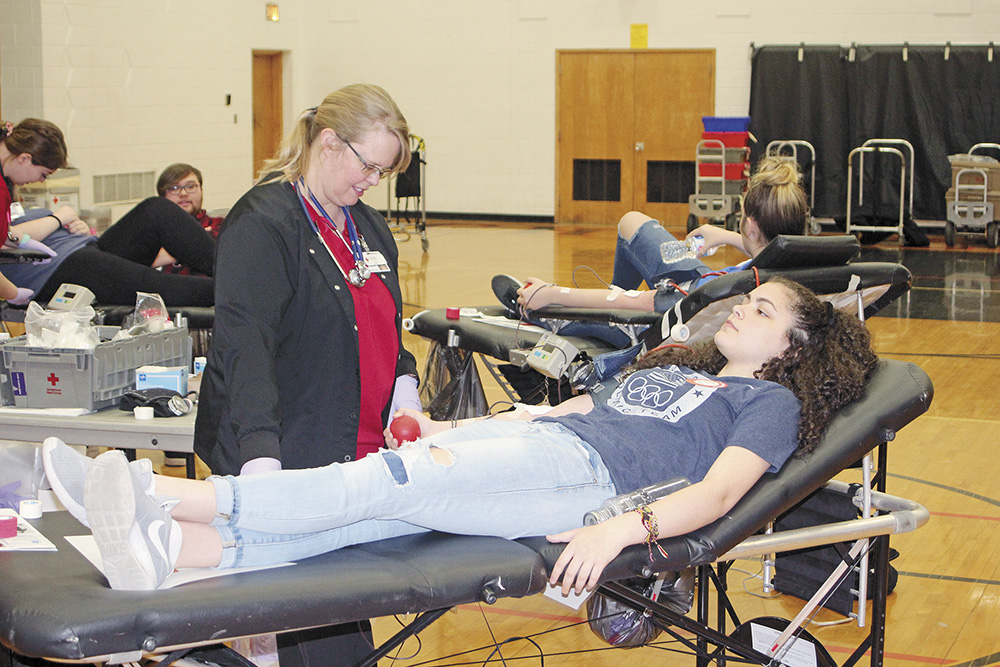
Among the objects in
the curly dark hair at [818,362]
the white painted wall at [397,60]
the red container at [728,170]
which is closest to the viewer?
the curly dark hair at [818,362]

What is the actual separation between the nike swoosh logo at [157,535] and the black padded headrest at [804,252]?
1739 millimetres

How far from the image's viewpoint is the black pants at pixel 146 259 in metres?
4.22

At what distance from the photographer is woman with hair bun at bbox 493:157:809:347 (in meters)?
3.13

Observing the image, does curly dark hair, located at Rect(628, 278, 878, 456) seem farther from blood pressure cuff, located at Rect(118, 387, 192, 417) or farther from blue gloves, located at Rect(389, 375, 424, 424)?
blood pressure cuff, located at Rect(118, 387, 192, 417)

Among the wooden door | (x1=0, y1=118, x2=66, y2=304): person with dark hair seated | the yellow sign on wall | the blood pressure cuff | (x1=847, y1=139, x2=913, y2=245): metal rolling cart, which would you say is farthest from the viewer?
the wooden door

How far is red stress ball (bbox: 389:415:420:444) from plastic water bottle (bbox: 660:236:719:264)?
65.6 inches

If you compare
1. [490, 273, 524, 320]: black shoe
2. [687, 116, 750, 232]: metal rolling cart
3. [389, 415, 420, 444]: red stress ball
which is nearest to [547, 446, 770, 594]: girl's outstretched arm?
[389, 415, 420, 444]: red stress ball

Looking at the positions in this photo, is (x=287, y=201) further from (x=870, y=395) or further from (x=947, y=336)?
(x=947, y=336)

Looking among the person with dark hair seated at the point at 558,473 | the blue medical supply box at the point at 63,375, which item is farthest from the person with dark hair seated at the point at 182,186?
the person with dark hair seated at the point at 558,473

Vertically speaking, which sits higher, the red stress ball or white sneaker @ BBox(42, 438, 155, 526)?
white sneaker @ BBox(42, 438, 155, 526)

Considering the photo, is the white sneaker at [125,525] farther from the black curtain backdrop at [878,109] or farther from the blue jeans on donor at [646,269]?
the black curtain backdrop at [878,109]

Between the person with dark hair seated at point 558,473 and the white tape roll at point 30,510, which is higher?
the person with dark hair seated at point 558,473

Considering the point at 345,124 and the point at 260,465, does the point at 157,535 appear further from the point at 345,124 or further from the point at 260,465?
the point at 345,124

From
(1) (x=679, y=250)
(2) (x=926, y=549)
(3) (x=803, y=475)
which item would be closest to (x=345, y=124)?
(3) (x=803, y=475)
